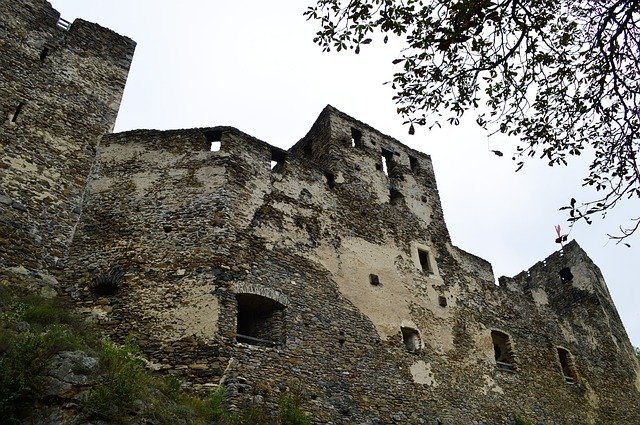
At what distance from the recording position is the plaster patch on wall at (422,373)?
42.6ft

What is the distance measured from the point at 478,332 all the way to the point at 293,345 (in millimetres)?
6442

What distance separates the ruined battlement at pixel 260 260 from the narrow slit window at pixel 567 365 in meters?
0.05

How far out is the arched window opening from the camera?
11320 millimetres

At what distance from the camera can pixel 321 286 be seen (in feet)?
41.9

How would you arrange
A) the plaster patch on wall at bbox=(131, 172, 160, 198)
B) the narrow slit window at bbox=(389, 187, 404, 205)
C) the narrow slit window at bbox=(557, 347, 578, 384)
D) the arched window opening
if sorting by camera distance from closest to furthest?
the arched window opening
the plaster patch on wall at bbox=(131, 172, 160, 198)
the narrow slit window at bbox=(389, 187, 404, 205)
the narrow slit window at bbox=(557, 347, 578, 384)

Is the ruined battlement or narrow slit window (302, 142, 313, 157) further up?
narrow slit window (302, 142, 313, 157)

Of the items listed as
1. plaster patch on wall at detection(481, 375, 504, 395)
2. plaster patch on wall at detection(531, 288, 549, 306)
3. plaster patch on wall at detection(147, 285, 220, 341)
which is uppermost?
plaster patch on wall at detection(531, 288, 549, 306)

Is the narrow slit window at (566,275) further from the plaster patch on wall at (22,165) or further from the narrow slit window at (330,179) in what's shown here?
the plaster patch on wall at (22,165)

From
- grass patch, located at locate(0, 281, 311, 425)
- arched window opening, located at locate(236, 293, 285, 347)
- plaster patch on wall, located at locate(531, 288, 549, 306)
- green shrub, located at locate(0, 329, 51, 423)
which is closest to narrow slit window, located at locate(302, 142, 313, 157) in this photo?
arched window opening, located at locate(236, 293, 285, 347)

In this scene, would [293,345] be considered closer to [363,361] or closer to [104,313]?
[363,361]

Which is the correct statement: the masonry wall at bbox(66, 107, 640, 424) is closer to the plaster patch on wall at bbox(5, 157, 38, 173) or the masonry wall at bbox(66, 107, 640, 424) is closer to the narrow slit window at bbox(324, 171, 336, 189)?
the narrow slit window at bbox(324, 171, 336, 189)

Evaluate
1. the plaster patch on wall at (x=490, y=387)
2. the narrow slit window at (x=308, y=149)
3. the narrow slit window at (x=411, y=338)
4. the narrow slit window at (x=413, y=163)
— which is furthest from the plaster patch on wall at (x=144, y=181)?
the plaster patch on wall at (x=490, y=387)

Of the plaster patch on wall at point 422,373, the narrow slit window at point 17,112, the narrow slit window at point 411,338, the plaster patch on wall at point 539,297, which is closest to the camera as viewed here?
the narrow slit window at point 17,112

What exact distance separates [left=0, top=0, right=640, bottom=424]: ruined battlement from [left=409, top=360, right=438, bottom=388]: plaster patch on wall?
31 mm
